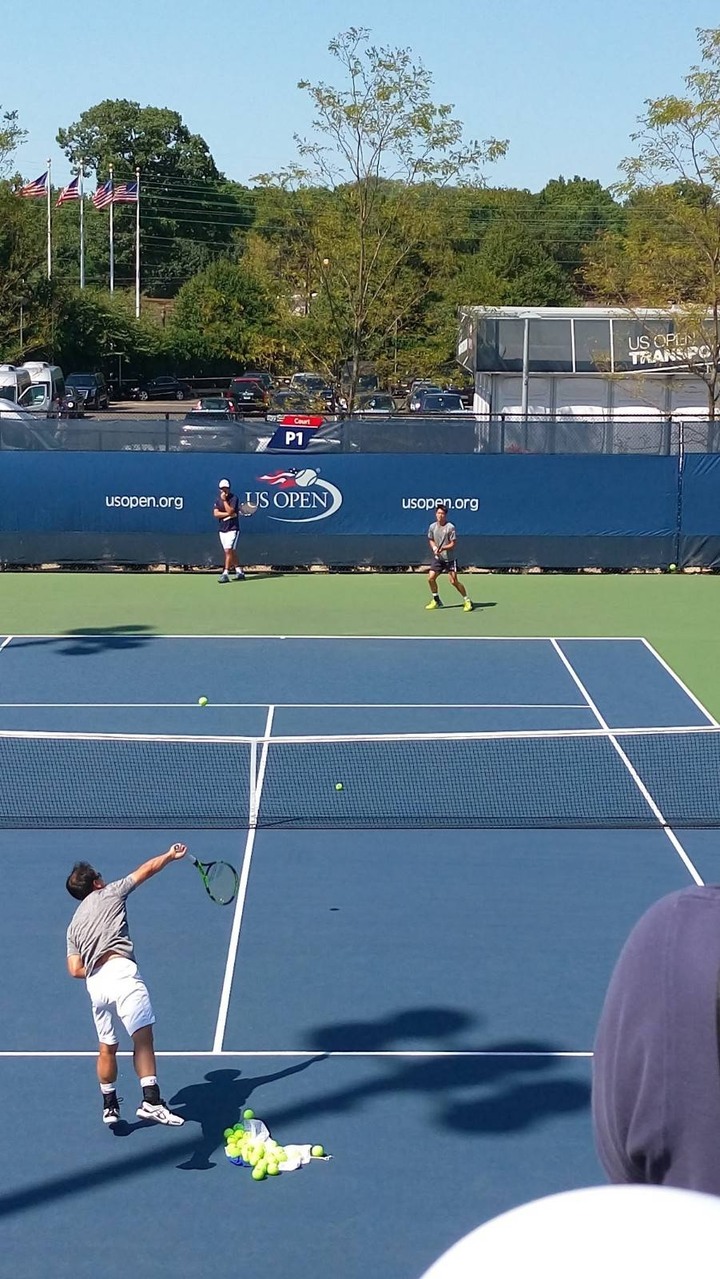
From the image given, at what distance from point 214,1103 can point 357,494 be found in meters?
19.6

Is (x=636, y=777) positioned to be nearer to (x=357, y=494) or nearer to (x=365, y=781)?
(x=365, y=781)

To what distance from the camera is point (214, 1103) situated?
27.3ft

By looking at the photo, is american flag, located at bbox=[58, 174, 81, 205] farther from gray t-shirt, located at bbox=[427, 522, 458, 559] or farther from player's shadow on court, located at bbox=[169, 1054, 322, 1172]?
player's shadow on court, located at bbox=[169, 1054, 322, 1172]

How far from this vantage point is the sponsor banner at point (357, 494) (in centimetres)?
2706

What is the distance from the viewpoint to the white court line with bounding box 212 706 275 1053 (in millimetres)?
9344

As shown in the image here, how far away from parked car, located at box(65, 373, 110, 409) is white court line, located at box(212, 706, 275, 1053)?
4463 cm

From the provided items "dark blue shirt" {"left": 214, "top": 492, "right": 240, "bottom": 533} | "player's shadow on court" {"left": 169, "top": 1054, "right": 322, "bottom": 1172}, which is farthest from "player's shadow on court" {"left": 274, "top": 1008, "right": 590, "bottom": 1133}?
"dark blue shirt" {"left": 214, "top": 492, "right": 240, "bottom": 533}

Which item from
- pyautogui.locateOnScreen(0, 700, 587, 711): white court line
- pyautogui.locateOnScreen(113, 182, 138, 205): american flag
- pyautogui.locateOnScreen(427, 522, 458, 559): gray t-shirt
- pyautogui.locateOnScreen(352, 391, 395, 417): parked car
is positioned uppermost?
pyautogui.locateOnScreen(113, 182, 138, 205): american flag

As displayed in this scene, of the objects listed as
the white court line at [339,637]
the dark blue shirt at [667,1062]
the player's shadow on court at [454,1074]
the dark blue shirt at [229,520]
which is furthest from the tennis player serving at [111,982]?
the dark blue shirt at [229,520]

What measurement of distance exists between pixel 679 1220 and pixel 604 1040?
59cm

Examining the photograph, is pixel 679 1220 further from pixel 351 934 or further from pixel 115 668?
pixel 115 668

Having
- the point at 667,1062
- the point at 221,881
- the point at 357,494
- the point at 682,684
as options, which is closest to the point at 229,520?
the point at 357,494

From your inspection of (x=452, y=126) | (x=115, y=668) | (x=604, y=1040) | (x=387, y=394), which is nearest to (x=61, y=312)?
(x=387, y=394)

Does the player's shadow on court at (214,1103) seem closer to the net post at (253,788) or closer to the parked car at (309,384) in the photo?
the net post at (253,788)
